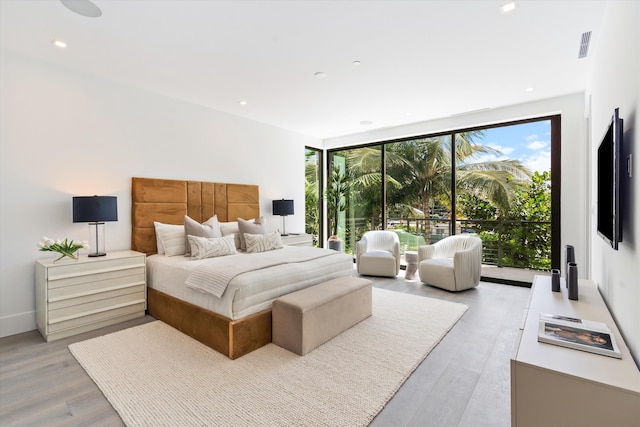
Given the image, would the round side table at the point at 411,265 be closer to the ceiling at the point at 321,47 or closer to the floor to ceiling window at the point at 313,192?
the floor to ceiling window at the point at 313,192

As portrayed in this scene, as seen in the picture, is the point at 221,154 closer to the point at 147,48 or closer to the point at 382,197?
the point at 147,48

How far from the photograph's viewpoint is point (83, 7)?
7.68 ft

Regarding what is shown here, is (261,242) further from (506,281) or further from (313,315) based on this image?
(506,281)

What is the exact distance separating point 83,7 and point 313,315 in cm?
304

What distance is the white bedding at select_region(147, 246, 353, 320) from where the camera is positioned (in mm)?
2623

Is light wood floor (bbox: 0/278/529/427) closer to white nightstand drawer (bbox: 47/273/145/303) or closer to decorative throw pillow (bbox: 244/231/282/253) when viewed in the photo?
white nightstand drawer (bbox: 47/273/145/303)

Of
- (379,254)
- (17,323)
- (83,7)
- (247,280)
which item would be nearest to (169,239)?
(17,323)

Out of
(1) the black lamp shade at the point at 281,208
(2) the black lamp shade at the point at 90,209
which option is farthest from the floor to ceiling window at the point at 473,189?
(2) the black lamp shade at the point at 90,209

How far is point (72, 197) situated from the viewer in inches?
134

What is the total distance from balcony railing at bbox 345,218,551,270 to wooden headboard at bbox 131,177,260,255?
123 inches

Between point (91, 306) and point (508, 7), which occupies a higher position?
point (508, 7)

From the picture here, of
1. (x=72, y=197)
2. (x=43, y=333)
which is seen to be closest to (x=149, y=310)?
(x=43, y=333)

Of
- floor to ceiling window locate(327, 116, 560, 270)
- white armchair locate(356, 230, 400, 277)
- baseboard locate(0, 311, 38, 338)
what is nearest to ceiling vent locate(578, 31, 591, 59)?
floor to ceiling window locate(327, 116, 560, 270)

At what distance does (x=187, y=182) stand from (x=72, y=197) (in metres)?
1.36
